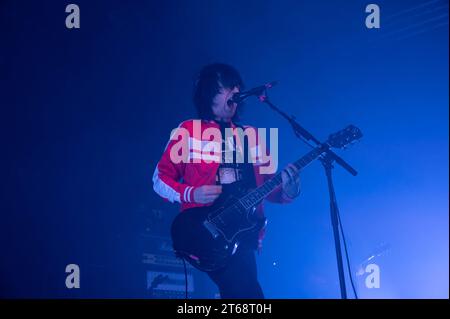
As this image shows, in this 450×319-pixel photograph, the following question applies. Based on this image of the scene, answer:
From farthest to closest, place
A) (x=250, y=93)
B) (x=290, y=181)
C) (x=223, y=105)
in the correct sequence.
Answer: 1. (x=223, y=105)
2. (x=290, y=181)
3. (x=250, y=93)

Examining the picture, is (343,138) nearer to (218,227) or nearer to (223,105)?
(223,105)

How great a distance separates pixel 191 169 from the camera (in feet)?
9.32

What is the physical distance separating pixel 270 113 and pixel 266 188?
1.26m

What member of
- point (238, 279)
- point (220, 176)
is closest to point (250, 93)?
point (220, 176)

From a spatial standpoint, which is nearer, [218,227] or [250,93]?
[218,227]

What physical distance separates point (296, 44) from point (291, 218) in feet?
4.71

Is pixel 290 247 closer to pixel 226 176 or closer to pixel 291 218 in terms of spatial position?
pixel 291 218

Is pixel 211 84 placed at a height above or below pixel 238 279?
above

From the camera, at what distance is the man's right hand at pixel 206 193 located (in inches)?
104

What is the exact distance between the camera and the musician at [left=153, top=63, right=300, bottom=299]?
2.57 meters

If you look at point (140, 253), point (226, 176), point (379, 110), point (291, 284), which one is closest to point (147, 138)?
point (140, 253)

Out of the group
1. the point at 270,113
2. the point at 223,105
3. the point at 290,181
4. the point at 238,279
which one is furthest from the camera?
the point at 270,113

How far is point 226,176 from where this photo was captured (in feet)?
9.14

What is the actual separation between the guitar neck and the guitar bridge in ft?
0.70
